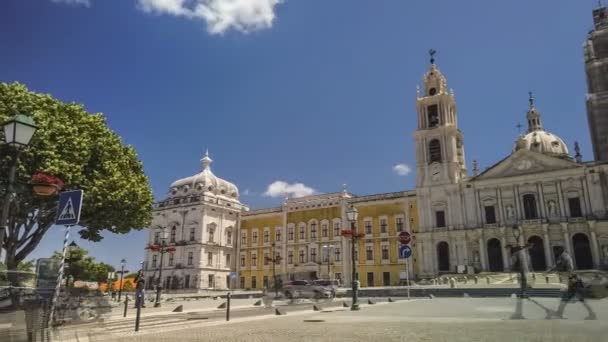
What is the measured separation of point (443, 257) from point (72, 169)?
38.2 m

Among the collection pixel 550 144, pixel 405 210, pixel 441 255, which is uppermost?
pixel 550 144

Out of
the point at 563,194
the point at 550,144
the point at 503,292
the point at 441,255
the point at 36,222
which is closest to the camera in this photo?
the point at 36,222

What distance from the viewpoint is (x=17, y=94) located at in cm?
1973

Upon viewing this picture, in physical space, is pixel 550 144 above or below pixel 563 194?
above

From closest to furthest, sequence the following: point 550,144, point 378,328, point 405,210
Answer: point 378,328
point 405,210
point 550,144

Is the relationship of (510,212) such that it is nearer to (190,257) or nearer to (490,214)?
(490,214)

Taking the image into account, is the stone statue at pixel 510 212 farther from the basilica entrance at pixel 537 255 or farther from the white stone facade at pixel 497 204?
the basilica entrance at pixel 537 255

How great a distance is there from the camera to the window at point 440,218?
4800 centimetres

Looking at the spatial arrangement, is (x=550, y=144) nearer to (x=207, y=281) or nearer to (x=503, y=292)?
(x=503, y=292)

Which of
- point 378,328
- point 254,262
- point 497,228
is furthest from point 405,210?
point 378,328

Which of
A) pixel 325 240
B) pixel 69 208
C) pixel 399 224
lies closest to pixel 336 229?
pixel 325 240

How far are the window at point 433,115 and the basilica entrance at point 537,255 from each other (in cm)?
1652

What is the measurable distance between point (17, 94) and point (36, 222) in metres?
6.23

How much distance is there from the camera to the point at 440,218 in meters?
48.2
